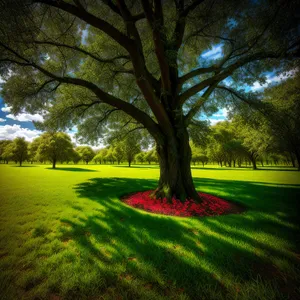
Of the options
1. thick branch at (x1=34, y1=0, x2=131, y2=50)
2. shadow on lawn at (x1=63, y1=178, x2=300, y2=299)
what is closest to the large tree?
thick branch at (x1=34, y1=0, x2=131, y2=50)

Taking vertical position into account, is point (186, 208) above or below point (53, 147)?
below

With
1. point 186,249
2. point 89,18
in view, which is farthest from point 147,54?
point 186,249

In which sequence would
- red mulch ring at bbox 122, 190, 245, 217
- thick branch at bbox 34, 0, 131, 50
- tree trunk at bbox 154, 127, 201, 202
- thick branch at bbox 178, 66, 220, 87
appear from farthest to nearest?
tree trunk at bbox 154, 127, 201, 202
thick branch at bbox 178, 66, 220, 87
red mulch ring at bbox 122, 190, 245, 217
thick branch at bbox 34, 0, 131, 50

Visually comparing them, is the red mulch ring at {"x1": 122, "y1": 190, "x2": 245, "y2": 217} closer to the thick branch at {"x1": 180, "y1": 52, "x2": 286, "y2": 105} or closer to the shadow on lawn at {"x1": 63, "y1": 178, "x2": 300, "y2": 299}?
the shadow on lawn at {"x1": 63, "y1": 178, "x2": 300, "y2": 299}

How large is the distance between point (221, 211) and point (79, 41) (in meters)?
11.5

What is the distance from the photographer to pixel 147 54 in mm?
7922

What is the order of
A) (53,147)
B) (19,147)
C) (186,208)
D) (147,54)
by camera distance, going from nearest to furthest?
1. (186,208)
2. (147,54)
3. (53,147)
4. (19,147)

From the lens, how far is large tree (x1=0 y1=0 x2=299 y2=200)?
4.71 metres

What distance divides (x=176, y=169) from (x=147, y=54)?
21.7 feet

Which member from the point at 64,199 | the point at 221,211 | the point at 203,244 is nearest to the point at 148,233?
the point at 203,244

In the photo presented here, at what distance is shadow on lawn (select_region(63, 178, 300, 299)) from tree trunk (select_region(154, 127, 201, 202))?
1.80m

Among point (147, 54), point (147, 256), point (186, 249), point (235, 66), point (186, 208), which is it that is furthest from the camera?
point (147, 54)

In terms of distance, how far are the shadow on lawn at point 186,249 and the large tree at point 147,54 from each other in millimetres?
2490

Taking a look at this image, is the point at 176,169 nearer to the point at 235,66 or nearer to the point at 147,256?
the point at 147,256
